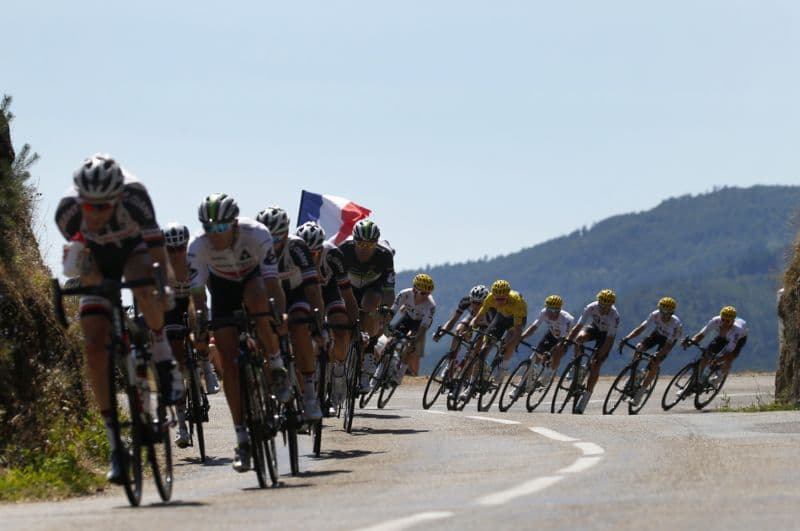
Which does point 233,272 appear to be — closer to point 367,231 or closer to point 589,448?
point 589,448

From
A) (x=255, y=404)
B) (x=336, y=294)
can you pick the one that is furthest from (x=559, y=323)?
(x=255, y=404)

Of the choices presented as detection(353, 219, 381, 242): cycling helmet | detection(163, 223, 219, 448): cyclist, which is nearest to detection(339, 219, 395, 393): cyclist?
detection(353, 219, 381, 242): cycling helmet

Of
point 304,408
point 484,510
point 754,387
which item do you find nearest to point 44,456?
point 304,408

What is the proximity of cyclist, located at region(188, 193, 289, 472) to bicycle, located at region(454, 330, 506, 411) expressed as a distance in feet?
43.3

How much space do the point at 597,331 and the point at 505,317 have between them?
60.9 inches

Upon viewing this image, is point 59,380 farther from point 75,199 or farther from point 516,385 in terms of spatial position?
point 516,385

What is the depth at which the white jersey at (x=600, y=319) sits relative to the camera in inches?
1019

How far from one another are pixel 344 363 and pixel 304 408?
3131 mm

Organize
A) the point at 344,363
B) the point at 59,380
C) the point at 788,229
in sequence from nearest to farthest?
the point at 59,380, the point at 344,363, the point at 788,229

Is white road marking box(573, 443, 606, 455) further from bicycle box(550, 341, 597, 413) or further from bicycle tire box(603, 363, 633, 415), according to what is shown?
bicycle tire box(603, 363, 633, 415)

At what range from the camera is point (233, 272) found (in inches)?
473

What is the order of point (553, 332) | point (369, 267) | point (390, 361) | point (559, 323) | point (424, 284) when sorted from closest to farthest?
point (369, 267)
point (390, 361)
point (424, 284)
point (553, 332)
point (559, 323)

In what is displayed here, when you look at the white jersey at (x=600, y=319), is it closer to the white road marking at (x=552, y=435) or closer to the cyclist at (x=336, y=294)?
the white road marking at (x=552, y=435)

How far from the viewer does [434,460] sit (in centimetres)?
1284
